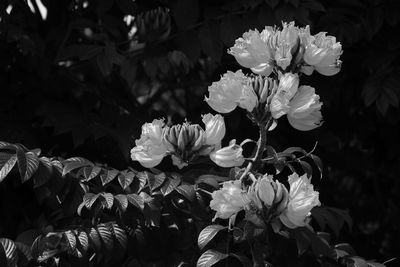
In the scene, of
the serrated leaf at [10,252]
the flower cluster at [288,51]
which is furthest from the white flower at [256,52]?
the serrated leaf at [10,252]

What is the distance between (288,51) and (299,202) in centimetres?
40

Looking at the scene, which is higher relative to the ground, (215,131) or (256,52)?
(256,52)

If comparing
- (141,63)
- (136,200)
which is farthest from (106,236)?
(141,63)

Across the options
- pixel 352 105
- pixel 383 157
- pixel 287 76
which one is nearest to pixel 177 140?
pixel 287 76

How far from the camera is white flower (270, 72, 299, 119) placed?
1.99 metres

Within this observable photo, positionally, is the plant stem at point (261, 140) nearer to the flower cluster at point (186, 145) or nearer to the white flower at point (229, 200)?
the flower cluster at point (186, 145)

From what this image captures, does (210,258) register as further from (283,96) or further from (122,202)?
(283,96)

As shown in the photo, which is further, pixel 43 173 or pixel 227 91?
pixel 43 173

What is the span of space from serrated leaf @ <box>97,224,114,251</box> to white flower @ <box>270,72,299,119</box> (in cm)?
57

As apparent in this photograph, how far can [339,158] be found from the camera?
3533 mm

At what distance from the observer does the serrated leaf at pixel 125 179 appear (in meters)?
2.23

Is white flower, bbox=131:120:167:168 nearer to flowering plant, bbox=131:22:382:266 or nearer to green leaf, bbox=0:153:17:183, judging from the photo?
flowering plant, bbox=131:22:382:266

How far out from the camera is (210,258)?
2.09 metres

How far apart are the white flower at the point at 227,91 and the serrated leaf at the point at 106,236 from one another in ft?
1.52
